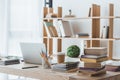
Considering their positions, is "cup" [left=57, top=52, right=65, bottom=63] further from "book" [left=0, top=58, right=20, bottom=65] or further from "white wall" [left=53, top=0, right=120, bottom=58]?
"white wall" [left=53, top=0, right=120, bottom=58]

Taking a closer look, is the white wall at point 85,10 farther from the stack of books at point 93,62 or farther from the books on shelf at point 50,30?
the stack of books at point 93,62

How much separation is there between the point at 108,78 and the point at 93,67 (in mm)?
164

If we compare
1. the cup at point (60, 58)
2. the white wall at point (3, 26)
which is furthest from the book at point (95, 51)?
the white wall at point (3, 26)

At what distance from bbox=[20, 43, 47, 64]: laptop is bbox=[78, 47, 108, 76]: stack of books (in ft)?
1.66

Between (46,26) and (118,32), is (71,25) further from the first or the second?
(118,32)

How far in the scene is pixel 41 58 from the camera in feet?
8.55

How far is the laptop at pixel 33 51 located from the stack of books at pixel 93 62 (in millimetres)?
507

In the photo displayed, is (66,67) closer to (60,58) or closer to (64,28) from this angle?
(60,58)

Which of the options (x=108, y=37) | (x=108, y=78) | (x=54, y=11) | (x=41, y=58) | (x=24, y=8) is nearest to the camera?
(x=108, y=78)

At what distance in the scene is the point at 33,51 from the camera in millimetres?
2666

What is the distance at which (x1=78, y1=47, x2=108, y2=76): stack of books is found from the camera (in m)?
2.13

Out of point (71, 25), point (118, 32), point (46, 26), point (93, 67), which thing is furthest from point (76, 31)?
point (93, 67)

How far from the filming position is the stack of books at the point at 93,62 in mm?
2127

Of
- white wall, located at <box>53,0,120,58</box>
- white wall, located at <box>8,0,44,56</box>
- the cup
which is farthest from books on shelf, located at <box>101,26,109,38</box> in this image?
white wall, located at <box>8,0,44,56</box>
